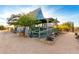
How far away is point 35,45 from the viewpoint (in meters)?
1.86

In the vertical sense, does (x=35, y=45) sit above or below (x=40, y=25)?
below

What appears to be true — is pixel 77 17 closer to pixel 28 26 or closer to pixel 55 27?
pixel 55 27

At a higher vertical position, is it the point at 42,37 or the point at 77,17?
the point at 77,17

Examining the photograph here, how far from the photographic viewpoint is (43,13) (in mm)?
1876

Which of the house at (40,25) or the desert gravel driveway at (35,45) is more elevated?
the house at (40,25)

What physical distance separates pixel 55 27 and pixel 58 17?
0.11 meters

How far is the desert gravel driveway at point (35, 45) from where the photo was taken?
6.07 feet

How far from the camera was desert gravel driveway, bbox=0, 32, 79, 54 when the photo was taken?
185 cm

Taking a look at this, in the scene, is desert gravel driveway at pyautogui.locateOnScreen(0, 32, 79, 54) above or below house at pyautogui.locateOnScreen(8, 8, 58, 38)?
below
